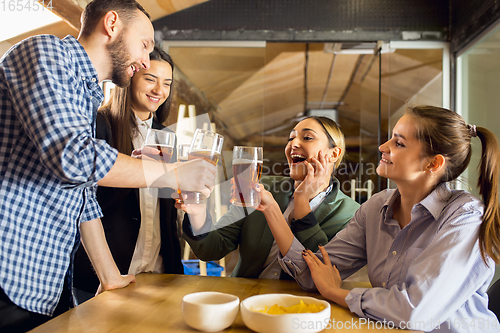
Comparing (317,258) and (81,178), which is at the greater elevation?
(81,178)

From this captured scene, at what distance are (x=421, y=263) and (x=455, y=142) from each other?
0.49m

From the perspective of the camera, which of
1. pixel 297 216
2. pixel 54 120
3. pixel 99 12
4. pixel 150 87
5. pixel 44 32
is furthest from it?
pixel 44 32

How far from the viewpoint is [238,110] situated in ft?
10.2

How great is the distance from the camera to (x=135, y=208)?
179cm

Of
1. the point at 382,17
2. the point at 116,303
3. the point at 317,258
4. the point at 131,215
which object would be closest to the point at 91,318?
the point at 116,303

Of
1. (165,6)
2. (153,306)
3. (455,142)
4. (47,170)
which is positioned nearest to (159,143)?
(47,170)

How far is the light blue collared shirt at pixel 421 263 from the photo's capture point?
0.99 metres

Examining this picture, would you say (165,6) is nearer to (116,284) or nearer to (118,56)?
(118,56)

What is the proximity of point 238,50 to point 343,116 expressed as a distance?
7434mm

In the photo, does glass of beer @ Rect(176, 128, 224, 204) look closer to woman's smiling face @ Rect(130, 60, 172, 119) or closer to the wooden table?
the wooden table

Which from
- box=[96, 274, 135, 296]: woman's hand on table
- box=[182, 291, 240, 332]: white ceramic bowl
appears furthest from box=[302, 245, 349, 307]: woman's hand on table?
box=[96, 274, 135, 296]: woman's hand on table

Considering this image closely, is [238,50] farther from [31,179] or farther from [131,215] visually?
[31,179]

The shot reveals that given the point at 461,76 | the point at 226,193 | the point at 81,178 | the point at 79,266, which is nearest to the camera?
the point at 81,178

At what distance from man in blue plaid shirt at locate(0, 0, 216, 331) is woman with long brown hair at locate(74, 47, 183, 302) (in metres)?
0.51
